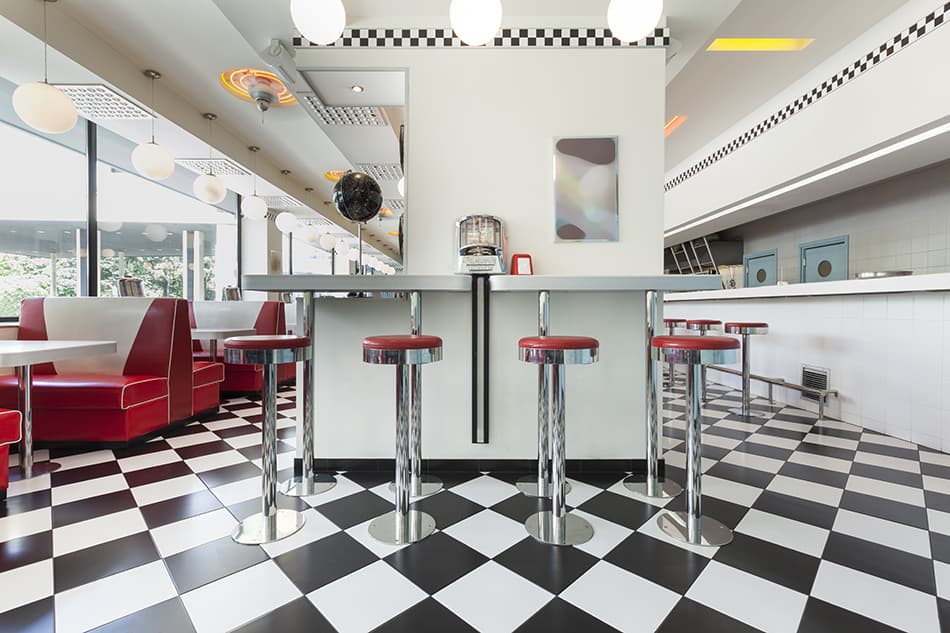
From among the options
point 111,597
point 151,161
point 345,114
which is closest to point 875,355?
point 345,114

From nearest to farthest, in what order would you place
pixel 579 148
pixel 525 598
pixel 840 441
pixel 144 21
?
pixel 525 598 < pixel 579 148 < pixel 840 441 < pixel 144 21

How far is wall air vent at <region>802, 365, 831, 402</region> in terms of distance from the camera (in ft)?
12.2

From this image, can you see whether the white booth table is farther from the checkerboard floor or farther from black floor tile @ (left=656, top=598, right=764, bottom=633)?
black floor tile @ (left=656, top=598, right=764, bottom=633)

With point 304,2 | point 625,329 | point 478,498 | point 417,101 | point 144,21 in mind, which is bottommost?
point 478,498

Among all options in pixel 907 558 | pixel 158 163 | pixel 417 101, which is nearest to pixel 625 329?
pixel 907 558

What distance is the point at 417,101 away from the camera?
2508 millimetres

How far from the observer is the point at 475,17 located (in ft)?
6.35

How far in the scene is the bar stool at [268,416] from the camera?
1669 mm

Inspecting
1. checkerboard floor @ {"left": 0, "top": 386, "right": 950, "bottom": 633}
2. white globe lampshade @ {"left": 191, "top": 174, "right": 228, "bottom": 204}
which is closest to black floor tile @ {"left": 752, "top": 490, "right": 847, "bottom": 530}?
checkerboard floor @ {"left": 0, "top": 386, "right": 950, "bottom": 633}

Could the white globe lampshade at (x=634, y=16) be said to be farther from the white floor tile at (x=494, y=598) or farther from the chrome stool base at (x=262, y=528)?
the chrome stool base at (x=262, y=528)

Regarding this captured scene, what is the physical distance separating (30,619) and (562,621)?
5.31 feet

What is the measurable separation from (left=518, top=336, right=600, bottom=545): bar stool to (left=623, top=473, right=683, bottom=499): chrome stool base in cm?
51

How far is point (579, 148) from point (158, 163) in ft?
12.8

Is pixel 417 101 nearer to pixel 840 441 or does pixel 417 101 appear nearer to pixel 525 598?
pixel 525 598
